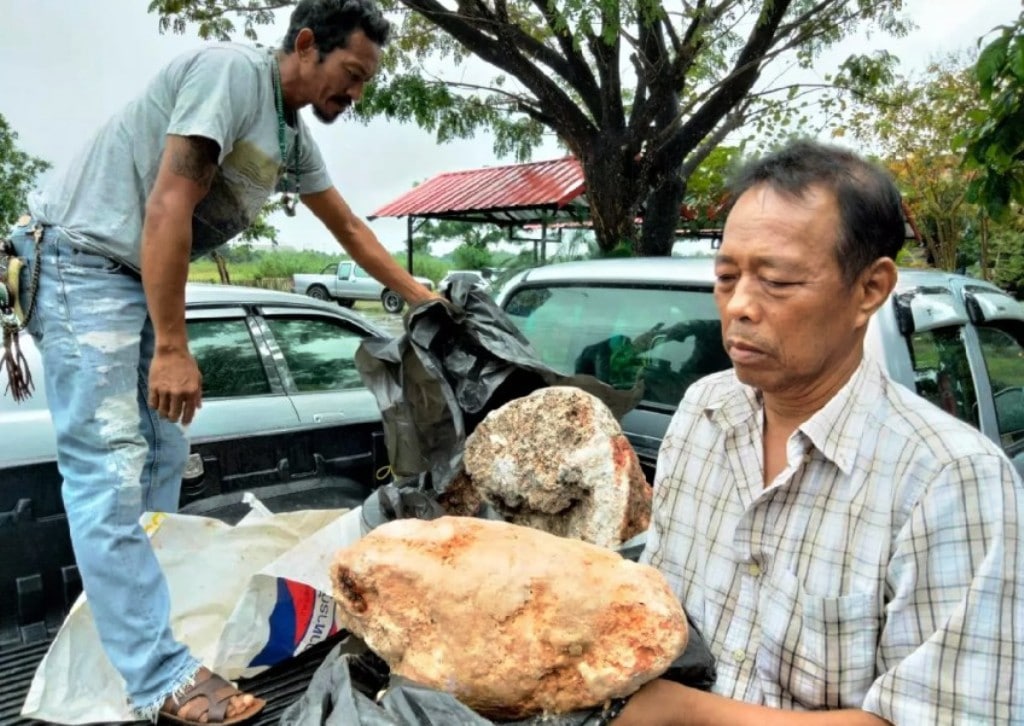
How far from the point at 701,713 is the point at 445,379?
1.37 m

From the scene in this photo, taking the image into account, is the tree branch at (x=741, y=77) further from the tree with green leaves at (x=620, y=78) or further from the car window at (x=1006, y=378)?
the car window at (x=1006, y=378)

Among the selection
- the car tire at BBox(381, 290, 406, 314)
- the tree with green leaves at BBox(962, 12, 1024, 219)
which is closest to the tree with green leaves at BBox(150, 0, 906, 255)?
the tree with green leaves at BBox(962, 12, 1024, 219)

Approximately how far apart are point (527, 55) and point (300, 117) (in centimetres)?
586

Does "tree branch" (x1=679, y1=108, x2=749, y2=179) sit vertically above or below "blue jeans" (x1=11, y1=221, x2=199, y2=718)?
→ above

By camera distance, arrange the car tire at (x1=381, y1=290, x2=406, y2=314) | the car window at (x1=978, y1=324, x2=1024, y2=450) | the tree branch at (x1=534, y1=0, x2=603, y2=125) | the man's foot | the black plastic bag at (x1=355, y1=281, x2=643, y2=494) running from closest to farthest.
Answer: the man's foot < the black plastic bag at (x1=355, y1=281, x2=643, y2=494) < the car window at (x1=978, y1=324, x2=1024, y2=450) < the tree branch at (x1=534, y1=0, x2=603, y2=125) < the car tire at (x1=381, y1=290, x2=406, y2=314)

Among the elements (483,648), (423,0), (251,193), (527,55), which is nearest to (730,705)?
(483,648)

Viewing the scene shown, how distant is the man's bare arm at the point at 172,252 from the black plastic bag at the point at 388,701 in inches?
38.6

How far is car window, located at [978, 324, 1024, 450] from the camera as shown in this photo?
2855mm

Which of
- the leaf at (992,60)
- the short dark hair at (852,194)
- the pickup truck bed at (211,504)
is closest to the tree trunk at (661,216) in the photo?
the leaf at (992,60)

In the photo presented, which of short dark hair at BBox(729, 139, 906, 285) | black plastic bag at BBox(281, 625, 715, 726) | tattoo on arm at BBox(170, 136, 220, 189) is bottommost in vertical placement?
black plastic bag at BBox(281, 625, 715, 726)

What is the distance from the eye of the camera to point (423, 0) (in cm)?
675

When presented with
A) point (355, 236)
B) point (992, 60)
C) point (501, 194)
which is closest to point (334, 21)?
point (355, 236)

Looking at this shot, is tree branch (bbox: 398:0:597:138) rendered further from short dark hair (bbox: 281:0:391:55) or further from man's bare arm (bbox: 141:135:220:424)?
man's bare arm (bbox: 141:135:220:424)

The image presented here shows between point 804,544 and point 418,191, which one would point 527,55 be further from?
point 418,191
